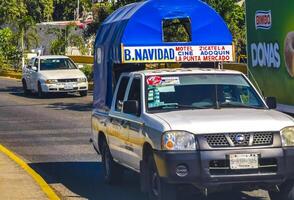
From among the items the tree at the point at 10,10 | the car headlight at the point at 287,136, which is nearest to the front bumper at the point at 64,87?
the car headlight at the point at 287,136

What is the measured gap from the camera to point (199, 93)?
9.28 metres

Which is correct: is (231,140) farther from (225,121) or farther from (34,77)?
(34,77)

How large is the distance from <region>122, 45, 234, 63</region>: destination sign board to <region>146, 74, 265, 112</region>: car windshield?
2.04 metres

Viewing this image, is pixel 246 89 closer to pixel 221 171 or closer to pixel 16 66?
pixel 221 171

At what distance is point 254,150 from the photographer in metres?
8.06

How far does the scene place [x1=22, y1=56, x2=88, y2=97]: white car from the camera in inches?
1134

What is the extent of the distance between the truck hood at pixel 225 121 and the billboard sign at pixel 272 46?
10.5 feet

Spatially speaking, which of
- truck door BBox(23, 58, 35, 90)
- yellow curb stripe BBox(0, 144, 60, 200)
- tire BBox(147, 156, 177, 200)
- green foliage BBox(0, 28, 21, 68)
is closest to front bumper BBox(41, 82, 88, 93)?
truck door BBox(23, 58, 35, 90)

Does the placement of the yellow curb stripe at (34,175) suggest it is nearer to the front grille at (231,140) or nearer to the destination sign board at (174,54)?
the destination sign board at (174,54)

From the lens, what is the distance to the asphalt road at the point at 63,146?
10320mm

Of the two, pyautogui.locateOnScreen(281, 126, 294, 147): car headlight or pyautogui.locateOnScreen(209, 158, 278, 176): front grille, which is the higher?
pyautogui.locateOnScreen(281, 126, 294, 147): car headlight

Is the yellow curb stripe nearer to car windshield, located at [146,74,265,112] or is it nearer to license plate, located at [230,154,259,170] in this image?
A: car windshield, located at [146,74,265,112]

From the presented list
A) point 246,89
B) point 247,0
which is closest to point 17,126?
point 247,0

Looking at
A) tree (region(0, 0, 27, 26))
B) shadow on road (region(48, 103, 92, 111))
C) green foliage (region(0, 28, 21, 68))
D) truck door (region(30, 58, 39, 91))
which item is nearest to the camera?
shadow on road (region(48, 103, 92, 111))
